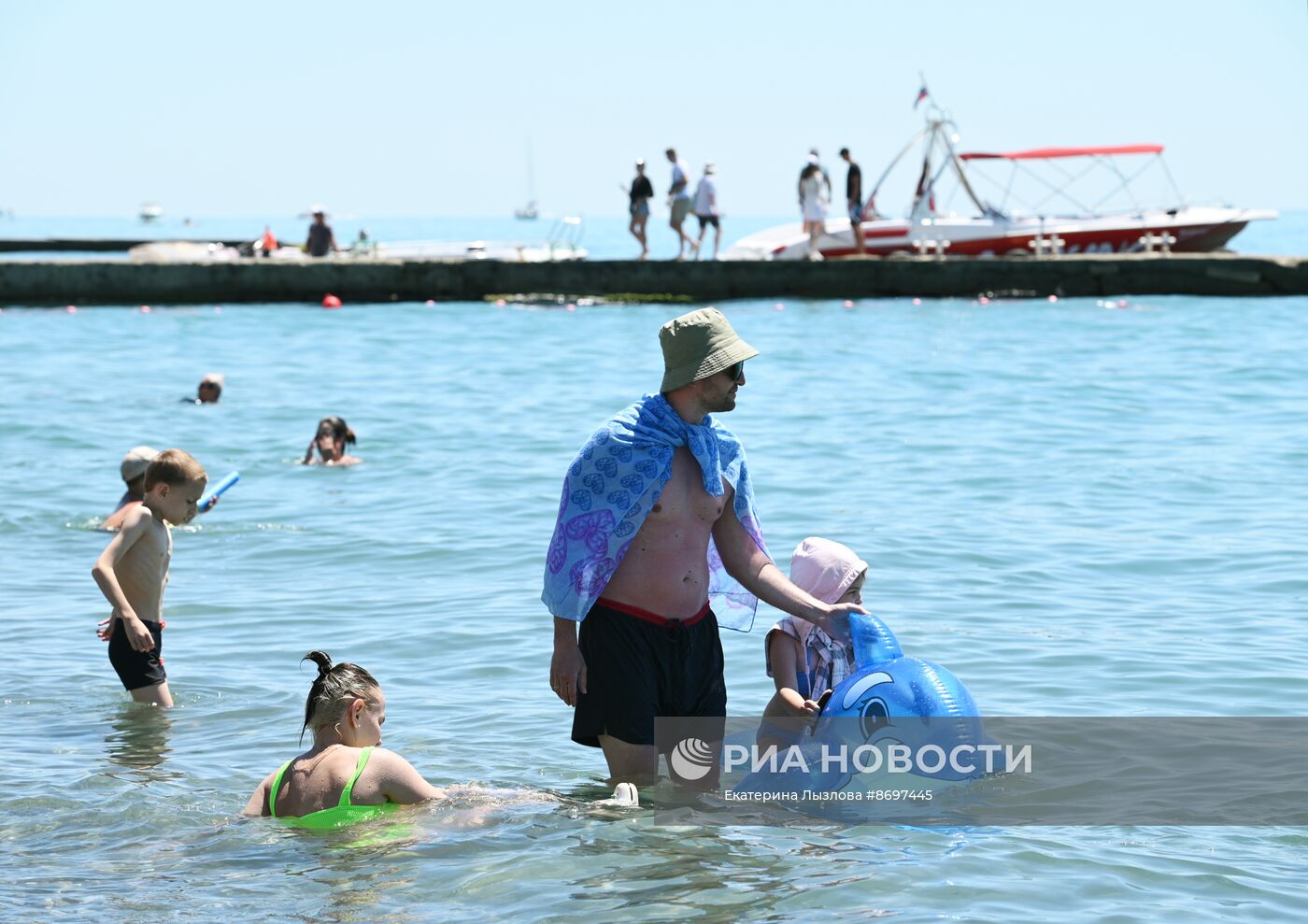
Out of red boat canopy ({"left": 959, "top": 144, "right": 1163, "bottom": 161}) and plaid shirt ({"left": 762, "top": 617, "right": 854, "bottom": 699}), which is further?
red boat canopy ({"left": 959, "top": 144, "right": 1163, "bottom": 161})

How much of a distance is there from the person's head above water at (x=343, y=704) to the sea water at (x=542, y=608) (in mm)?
379

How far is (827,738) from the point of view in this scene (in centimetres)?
551

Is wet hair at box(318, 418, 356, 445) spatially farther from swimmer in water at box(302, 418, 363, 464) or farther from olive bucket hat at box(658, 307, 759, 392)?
olive bucket hat at box(658, 307, 759, 392)

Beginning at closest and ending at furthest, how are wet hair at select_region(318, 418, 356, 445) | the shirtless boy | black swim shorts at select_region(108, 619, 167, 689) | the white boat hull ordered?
1. the shirtless boy
2. black swim shorts at select_region(108, 619, 167, 689)
3. wet hair at select_region(318, 418, 356, 445)
4. the white boat hull

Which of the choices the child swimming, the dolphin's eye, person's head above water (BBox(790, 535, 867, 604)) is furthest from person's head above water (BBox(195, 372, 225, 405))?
the dolphin's eye

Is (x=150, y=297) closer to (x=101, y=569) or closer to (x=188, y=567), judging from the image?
(x=188, y=567)

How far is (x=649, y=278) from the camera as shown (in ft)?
104

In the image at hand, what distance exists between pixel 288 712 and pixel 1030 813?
3576mm

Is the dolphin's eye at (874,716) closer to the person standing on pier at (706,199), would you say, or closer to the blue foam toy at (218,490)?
the blue foam toy at (218,490)

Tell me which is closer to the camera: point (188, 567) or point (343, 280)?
point (188, 567)

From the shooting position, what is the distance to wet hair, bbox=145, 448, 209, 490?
6930mm

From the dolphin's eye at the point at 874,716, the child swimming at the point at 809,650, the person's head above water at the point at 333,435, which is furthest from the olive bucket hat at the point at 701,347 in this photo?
the person's head above water at the point at 333,435

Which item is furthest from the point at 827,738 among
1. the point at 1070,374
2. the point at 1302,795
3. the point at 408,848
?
the point at 1070,374

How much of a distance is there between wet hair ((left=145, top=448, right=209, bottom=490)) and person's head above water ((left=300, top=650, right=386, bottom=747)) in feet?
5.96
